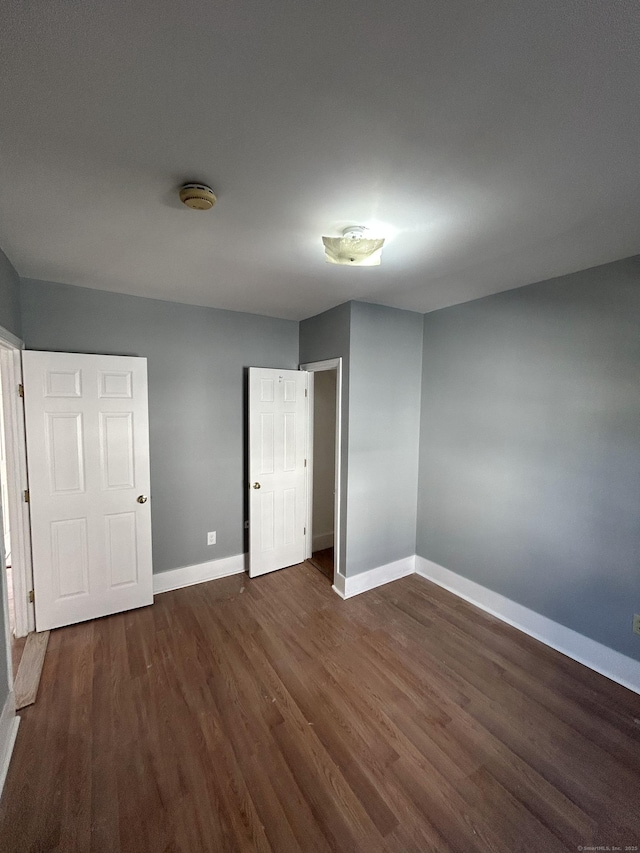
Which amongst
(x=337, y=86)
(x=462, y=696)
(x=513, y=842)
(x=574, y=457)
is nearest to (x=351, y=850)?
(x=513, y=842)

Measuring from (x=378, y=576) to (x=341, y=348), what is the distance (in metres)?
2.06

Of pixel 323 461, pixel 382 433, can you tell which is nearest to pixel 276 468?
pixel 323 461

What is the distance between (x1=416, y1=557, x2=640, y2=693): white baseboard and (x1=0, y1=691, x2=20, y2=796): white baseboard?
117 inches

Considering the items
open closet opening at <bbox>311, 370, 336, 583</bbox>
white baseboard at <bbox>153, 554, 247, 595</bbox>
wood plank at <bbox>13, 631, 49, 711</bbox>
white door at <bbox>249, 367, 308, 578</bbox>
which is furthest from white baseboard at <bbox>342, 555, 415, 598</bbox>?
wood plank at <bbox>13, 631, 49, 711</bbox>

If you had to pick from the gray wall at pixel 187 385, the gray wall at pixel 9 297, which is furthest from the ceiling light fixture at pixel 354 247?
the gray wall at pixel 9 297

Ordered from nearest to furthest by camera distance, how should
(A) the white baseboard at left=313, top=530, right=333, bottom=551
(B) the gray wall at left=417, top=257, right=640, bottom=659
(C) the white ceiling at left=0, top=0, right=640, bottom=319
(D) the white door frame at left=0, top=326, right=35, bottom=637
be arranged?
(C) the white ceiling at left=0, top=0, right=640, bottom=319 → (B) the gray wall at left=417, top=257, right=640, bottom=659 → (D) the white door frame at left=0, top=326, right=35, bottom=637 → (A) the white baseboard at left=313, top=530, right=333, bottom=551

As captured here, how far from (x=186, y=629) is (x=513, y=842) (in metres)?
2.09

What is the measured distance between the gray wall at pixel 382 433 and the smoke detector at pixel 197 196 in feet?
5.31

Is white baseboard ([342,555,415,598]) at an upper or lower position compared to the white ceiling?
lower

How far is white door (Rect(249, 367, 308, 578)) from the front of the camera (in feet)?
10.5

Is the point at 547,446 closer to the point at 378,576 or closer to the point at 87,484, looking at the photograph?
the point at 378,576

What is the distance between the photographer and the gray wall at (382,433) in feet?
9.61

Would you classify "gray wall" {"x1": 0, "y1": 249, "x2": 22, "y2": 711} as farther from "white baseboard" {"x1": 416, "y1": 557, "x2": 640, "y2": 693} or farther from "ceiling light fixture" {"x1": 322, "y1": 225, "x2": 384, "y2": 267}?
"white baseboard" {"x1": 416, "y1": 557, "x2": 640, "y2": 693}

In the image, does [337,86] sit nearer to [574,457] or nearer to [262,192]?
→ [262,192]
